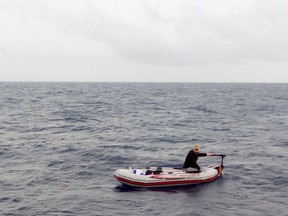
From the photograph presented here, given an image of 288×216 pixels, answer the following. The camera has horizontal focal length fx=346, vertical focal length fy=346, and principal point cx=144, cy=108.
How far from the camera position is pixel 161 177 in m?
19.0

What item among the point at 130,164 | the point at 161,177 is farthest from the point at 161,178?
the point at 130,164

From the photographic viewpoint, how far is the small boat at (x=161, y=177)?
1884cm

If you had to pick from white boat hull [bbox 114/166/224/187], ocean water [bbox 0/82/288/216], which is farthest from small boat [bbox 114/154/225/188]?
ocean water [bbox 0/82/288/216]

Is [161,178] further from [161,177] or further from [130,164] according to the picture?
[130,164]

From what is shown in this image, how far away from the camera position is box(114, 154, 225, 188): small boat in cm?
1884

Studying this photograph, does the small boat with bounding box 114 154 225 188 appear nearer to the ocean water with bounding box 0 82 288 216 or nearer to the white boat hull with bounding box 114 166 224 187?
the white boat hull with bounding box 114 166 224 187

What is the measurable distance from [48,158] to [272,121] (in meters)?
30.1

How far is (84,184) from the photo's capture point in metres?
19.4

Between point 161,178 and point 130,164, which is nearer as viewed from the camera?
point 161,178

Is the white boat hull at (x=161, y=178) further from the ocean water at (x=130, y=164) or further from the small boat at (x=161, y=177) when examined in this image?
the ocean water at (x=130, y=164)

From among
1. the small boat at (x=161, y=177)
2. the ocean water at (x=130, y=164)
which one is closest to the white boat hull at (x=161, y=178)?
the small boat at (x=161, y=177)

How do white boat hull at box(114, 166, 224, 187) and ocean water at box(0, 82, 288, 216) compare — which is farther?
white boat hull at box(114, 166, 224, 187)

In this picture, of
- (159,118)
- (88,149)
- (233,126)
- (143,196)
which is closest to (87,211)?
(143,196)

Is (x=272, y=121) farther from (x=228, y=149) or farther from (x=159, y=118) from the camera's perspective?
(x=228, y=149)
